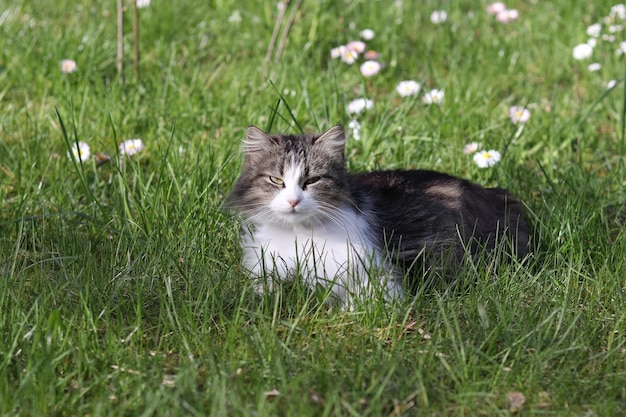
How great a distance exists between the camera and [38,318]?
2713mm

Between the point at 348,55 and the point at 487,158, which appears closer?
the point at 487,158

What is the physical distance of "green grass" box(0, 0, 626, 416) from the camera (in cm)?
253

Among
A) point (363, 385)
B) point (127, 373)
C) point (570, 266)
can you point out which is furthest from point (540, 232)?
point (127, 373)

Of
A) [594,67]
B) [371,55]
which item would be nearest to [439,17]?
[371,55]

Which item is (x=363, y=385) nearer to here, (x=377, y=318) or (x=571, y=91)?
(x=377, y=318)

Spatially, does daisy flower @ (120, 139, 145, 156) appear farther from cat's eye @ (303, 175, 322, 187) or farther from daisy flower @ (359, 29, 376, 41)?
daisy flower @ (359, 29, 376, 41)

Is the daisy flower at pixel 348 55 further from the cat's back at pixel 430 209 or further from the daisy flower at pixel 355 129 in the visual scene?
the cat's back at pixel 430 209

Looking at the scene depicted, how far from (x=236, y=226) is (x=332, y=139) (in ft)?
1.78

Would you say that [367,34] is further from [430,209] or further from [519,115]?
[430,209]

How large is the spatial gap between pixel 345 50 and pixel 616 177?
1829mm

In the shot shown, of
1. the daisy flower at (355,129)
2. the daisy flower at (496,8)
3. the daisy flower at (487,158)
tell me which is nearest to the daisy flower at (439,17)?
the daisy flower at (496,8)

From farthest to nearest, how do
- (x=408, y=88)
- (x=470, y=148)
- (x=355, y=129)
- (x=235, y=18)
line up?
(x=235, y=18) → (x=408, y=88) → (x=355, y=129) → (x=470, y=148)

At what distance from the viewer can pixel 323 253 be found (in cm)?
317

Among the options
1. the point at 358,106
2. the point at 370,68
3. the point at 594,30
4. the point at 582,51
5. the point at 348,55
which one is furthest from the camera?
the point at 594,30
